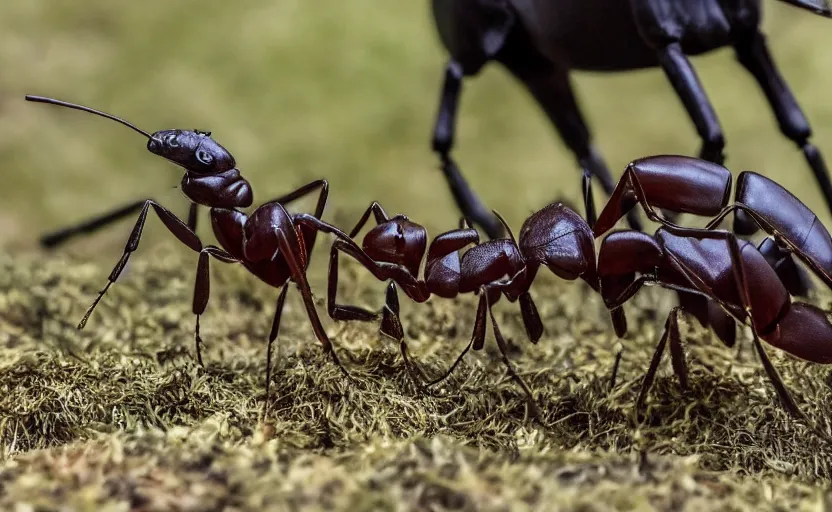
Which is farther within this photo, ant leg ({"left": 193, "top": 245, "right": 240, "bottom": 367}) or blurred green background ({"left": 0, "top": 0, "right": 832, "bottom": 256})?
blurred green background ({"left": 0, "top": 0, "right": 832, "bottom": 256})

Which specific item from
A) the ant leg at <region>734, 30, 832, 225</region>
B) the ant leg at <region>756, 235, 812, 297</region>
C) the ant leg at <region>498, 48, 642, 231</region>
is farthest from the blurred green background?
the ant leg at <region>756, 235, 812, 297</region>

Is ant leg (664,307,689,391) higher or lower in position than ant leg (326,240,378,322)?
lower

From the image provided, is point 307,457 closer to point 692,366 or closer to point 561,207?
point 561,207

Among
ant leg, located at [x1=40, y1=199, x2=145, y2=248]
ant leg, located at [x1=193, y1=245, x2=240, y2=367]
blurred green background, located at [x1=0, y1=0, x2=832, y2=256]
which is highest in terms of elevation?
blurred green background, located at [x1=0, y1=0, x2=832, y2=256]

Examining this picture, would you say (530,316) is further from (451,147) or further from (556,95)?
(556,95)

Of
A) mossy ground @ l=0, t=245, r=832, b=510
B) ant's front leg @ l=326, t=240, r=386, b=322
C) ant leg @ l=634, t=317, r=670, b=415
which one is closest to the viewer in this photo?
mossy ground @ l=0, t=245, r=832, b=510

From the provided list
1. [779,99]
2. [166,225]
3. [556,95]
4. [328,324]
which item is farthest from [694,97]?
[166,225]

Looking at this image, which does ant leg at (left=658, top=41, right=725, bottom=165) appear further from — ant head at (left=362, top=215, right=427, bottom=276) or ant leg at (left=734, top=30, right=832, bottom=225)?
ant head at (left=362, top=215, right=427, bottom=276)

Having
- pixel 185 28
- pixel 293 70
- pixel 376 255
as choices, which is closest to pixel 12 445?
pixel 376 255
